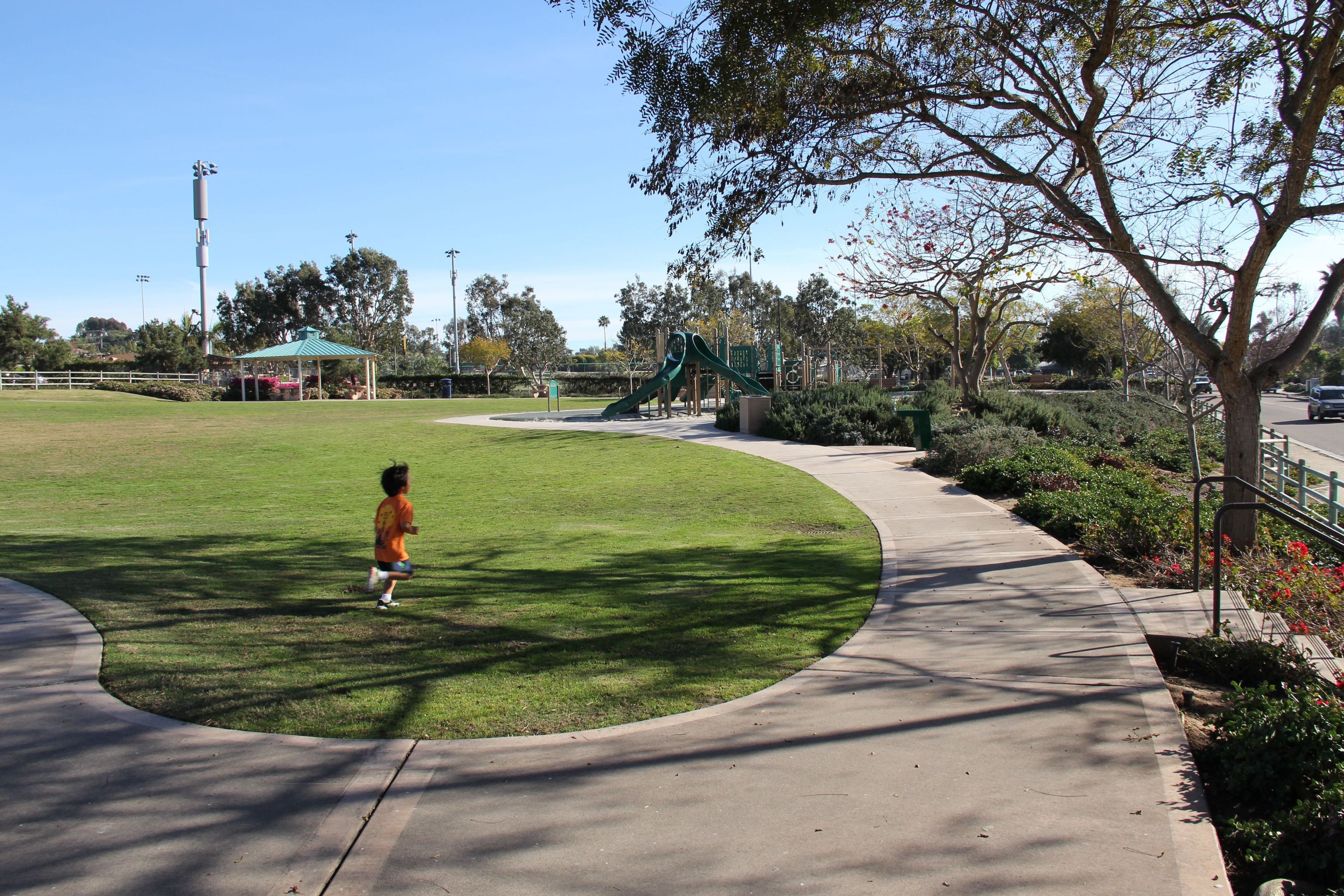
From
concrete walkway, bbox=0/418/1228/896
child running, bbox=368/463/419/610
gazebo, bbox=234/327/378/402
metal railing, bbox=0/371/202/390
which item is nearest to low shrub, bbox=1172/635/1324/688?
concrete walkway, bbox=0/418/1228/896

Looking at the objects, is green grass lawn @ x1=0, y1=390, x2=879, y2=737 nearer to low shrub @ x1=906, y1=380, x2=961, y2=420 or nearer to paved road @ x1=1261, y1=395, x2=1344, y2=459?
low shrub @ x1=906, y1=380, x2=961, y2=420

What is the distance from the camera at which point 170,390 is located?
49.5 meters

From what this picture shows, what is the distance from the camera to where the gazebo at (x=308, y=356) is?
169ft

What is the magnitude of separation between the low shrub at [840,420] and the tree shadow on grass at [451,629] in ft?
42.1

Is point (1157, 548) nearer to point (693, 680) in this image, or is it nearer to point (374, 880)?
point (693, 680)

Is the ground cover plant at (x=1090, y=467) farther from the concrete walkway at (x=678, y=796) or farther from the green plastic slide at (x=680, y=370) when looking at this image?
the green plastic slide at (x=680, y=370)

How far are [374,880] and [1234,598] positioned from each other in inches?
253

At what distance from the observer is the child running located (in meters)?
7.02

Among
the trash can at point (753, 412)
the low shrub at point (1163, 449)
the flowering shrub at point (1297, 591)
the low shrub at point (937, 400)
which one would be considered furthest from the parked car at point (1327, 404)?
the flowering shrub at point (1297, 591)

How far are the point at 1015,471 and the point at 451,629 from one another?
9825 millimetres

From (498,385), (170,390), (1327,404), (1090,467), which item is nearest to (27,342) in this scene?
(170,390)

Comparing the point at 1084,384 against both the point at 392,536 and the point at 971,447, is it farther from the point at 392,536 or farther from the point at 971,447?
the point at 392,536

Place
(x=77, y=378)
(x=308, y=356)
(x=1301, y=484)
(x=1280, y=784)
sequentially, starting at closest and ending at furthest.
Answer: (x=1280, y=784), (x=1301, y=484), (x=308, y=356), (x=77, y=378)

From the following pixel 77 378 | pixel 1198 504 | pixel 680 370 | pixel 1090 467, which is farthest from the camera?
pixel 77 378
